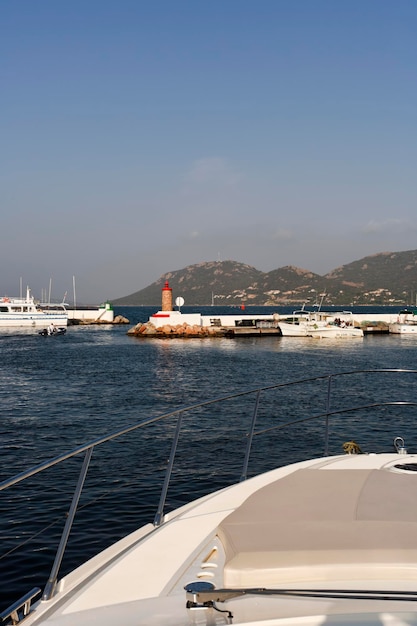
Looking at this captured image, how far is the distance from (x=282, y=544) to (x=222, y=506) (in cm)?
147

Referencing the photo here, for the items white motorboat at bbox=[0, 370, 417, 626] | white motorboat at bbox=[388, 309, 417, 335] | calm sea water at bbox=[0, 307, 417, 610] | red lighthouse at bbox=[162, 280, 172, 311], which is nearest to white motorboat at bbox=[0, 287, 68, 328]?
red lighthouse at bbox=[162, 280, 172, 311]

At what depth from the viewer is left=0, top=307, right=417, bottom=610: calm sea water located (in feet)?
30.8

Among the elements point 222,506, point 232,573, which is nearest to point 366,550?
point 232,573

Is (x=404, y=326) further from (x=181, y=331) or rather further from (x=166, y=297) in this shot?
(x=166, y=297)

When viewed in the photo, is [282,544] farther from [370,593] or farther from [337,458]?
[337,458]

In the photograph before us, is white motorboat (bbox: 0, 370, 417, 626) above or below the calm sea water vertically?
above

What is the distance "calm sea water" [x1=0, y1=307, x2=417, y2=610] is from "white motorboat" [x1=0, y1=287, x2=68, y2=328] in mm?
33566

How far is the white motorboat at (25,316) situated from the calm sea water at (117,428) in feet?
110

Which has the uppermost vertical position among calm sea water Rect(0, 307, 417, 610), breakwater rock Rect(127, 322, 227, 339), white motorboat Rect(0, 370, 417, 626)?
white motorboat Rect(0, 370, 417, 626)

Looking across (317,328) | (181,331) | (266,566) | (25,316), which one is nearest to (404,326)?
(317,328)

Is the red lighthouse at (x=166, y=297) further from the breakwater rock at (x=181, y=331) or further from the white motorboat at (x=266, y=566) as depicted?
the white motorboat at (x=266, y=566)

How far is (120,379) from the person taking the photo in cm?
3156

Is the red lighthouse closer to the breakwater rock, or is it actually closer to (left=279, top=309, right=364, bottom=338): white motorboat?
the breakwater rock

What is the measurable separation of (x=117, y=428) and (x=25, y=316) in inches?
2820
